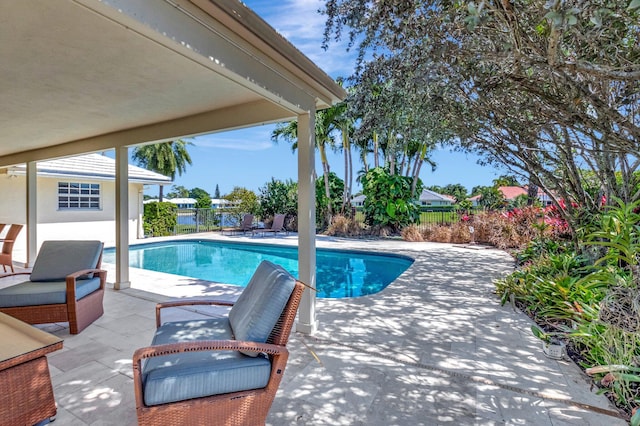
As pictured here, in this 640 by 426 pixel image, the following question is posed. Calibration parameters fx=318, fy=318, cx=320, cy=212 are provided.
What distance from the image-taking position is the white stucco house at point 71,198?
10477 millimetres

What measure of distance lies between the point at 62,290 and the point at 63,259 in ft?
2.46

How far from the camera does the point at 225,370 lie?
6.68 ft

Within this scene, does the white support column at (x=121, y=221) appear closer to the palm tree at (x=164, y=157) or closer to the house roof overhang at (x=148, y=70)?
the house roof overhang at (x=148, y=70)

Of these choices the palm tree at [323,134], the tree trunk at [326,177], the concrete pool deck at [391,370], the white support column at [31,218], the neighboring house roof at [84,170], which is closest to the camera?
the concrete pool deck at [391,370]

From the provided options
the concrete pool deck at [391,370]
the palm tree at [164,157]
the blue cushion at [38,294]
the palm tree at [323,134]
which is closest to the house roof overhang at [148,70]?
the blue cushion at [38,294]

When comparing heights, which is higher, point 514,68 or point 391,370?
point 514,68

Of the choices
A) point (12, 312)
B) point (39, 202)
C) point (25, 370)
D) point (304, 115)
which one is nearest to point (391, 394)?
point (25, 370)

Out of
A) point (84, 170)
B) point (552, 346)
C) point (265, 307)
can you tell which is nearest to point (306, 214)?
point (265, 307)

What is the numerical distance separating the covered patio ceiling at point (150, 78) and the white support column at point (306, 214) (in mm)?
12

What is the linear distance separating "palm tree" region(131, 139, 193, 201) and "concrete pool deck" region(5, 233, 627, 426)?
2381 centimetres

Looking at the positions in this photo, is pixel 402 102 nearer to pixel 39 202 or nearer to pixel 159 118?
pixel 159 118

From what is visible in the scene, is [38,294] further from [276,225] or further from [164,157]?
Result: [164,157]

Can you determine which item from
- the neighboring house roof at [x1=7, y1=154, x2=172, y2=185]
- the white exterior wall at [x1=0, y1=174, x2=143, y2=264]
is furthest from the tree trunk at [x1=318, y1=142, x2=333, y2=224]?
the white exterior wall at [x1=0, y1=174, x2=143, y2=264]

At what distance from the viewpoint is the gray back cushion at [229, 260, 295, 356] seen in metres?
2.24
